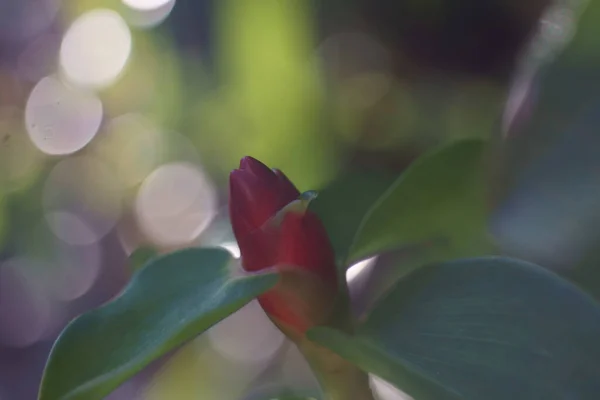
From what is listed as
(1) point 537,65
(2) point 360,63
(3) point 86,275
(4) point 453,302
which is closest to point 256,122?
(2) point 360,63

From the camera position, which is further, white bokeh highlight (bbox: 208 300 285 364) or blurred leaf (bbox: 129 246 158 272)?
white bokeh highlight (bbox: 208 300 285 364)

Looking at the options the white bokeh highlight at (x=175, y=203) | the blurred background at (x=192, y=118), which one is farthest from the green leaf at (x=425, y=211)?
the white bokeh highlight at (x=175, y=203)

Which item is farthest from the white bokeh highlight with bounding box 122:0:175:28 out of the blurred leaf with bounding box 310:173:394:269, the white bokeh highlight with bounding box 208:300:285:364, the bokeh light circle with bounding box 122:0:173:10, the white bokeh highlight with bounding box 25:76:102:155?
the blurred leaf with bounding box 310:173:394:269

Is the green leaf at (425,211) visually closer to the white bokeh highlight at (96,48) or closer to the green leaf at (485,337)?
the green leaf at (485,337)

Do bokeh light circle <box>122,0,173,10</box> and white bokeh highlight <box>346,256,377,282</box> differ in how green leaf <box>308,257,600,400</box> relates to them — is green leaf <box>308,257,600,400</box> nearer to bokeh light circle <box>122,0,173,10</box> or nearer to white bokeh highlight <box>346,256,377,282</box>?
white bokeh highlight <box>346,256,377,282</box>

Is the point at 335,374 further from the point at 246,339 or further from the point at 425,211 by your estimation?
the point at 246,339

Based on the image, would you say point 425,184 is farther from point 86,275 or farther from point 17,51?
point 17,51
